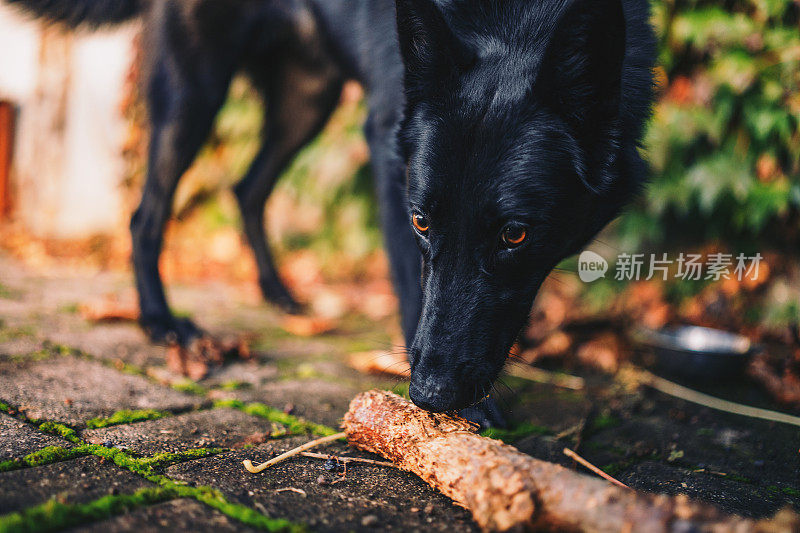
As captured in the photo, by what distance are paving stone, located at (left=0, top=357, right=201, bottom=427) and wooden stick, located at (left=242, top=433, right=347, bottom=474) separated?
431mm

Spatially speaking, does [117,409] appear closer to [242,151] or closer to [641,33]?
[641,33]

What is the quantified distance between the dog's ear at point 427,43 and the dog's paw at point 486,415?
81cm

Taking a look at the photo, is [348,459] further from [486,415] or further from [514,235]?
[514,235]

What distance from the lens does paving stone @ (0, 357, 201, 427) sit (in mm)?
1385

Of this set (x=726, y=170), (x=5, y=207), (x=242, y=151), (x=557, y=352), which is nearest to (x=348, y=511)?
(x=557, y=352)

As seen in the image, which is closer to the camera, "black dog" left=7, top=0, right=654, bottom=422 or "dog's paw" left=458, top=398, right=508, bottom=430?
"black dog" left=7, top=0, right=654, bottom=422

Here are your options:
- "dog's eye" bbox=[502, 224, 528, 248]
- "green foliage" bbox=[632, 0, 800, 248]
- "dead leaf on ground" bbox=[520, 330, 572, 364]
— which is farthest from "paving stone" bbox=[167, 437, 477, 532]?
"green foliage" bbox=[632, 0, 800, 248]

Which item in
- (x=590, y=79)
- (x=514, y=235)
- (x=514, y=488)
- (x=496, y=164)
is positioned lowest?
(x=514, y=488)

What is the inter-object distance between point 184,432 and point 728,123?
2903 mm

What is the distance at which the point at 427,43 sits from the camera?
1391 mm

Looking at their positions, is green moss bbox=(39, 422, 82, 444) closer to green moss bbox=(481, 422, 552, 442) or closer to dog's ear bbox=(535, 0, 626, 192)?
green moss bbox=(481, 422, 552, 442)

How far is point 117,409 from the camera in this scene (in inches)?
57.0

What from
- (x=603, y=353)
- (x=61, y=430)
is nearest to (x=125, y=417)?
(x=61, y=430)

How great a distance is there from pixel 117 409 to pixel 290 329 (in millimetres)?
1335
